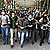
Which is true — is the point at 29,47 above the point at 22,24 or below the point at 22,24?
below

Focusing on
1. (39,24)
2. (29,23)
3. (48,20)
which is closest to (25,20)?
(29,23)

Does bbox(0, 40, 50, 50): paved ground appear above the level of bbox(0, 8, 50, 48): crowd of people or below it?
below

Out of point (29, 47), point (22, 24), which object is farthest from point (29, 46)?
point (22, 24)

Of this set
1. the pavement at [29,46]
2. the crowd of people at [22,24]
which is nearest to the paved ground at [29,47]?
the pavement at [29,46]

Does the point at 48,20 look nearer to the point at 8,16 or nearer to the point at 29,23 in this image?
the point at 29,23

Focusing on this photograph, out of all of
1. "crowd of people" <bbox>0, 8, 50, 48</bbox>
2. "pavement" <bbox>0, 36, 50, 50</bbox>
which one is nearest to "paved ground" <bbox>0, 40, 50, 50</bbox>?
"pavement" <bbox>0, 36, 50, 50</bbox>

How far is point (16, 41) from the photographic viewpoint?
4770 millimetres

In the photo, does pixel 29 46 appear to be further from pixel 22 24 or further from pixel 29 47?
pixel 22 24

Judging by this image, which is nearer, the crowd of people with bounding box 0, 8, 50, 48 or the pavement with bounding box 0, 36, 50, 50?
the crowd of people with bounding box 0, 8, 50, 48

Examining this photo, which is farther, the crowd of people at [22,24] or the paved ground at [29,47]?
the paved ground at [29,47]

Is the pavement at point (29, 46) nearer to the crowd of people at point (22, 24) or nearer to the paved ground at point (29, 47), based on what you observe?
the paved ground at point (29, 47)

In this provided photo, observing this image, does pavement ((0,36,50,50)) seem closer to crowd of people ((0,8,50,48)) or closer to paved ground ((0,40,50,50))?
paved ground ((0,40,50,50))

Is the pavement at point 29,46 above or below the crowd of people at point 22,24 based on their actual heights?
below

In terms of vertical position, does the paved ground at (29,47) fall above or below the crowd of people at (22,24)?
below
